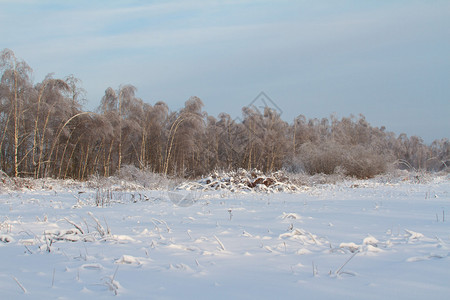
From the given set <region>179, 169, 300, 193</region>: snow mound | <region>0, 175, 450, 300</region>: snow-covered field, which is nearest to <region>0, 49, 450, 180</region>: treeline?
<region>179, 169, 300, 193</region>: snow mound

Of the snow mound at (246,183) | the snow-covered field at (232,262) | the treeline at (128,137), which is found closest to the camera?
the snow-covered field at (232,262)

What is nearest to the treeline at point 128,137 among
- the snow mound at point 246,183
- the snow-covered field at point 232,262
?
the snow mound at point 246,183

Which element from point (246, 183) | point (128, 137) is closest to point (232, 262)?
point (246, 183)

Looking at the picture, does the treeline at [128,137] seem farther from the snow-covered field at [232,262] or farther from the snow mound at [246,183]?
the snow-covered field at [232,262]

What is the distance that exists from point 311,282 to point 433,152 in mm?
49885

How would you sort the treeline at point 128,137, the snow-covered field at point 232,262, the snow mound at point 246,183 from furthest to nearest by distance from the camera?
the treeline at point 128,137 < the snow mound at point 246,183 < the snow-covered field at point 232,262

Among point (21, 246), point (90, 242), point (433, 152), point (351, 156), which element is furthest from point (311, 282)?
point (433, 152)

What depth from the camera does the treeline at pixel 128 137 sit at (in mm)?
17875

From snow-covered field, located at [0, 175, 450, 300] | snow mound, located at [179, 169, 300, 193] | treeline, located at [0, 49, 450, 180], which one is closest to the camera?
snow-covered field, located at [0, 175, 450, 300]

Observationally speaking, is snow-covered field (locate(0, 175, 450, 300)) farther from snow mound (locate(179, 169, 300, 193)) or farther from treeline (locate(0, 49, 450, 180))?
treeline (locate(0, 49, 450, 180))

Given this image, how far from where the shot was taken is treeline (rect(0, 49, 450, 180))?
17.9 m

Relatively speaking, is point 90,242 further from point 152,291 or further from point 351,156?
point 351,156

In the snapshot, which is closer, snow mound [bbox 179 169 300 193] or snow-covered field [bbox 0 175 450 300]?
snow-covered field [bbox 0 175 450 300]

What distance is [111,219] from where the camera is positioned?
18.2 ft
